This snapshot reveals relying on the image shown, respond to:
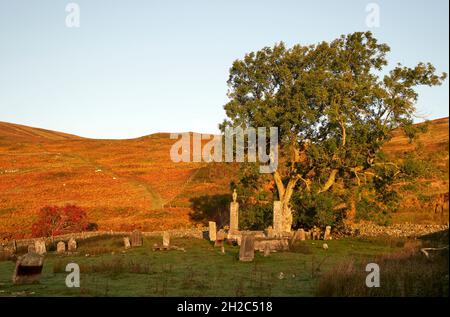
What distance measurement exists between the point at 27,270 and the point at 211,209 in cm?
4022

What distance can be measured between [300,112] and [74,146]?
97.2m

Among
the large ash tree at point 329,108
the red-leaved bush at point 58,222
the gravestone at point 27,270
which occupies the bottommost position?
the red-leaved bush at point 58,222

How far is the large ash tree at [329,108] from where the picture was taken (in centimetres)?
3369

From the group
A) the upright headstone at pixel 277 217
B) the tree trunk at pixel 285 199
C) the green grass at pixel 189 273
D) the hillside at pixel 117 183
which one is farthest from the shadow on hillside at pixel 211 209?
the green grass at pixel 189 273

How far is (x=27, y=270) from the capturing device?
1695 cm

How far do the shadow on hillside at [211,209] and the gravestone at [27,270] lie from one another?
3374 centimetres

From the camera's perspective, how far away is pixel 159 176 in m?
81.5

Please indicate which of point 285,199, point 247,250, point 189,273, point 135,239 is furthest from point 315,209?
point 189,273

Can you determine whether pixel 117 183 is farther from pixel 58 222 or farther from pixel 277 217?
pixel 277 217

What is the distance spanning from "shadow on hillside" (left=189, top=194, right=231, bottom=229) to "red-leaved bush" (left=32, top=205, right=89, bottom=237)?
14179mm

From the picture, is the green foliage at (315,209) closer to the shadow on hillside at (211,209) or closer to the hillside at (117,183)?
the hillside at (117,183)

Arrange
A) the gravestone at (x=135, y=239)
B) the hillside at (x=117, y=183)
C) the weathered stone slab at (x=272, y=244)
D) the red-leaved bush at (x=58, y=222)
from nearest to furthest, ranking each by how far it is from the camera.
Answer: the weathered stone slab at (x=272, y=244) → the gravestone at (x=135, y=239) → the red-leaved bush at (x=58, y=222) → the hillside at (x=117, y=183)

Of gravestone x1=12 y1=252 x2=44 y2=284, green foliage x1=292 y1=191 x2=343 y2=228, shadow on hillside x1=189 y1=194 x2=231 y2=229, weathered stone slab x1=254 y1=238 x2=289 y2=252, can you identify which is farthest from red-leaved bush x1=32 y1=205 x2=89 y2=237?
gravestone x1=12 y1=252 x2=44 y2=284

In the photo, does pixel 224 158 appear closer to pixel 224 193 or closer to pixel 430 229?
pixel 430 229
